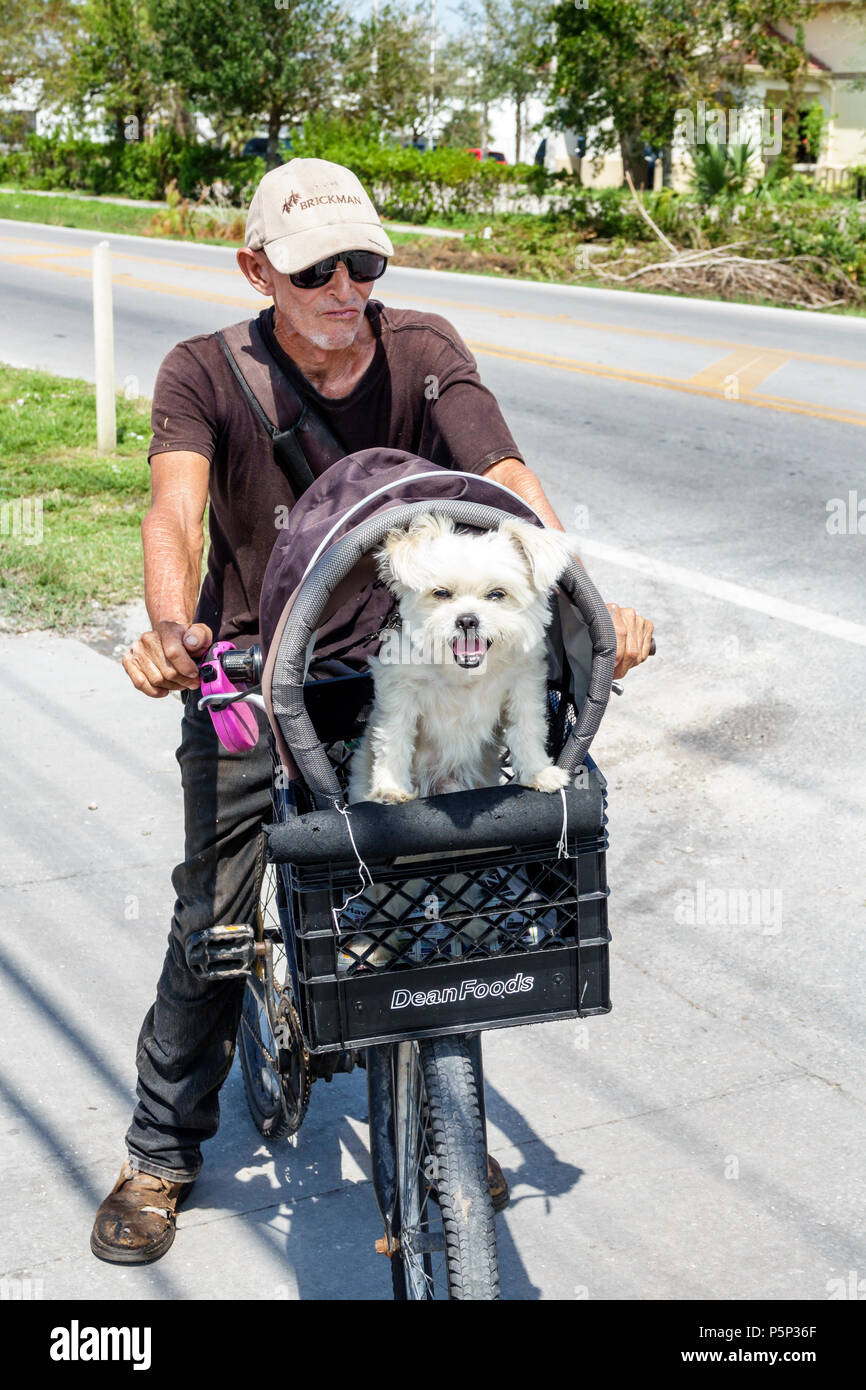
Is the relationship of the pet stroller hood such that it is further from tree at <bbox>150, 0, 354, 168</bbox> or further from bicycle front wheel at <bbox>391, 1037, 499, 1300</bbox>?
tree at <bbox>150, 0, 354, 168</bbox>

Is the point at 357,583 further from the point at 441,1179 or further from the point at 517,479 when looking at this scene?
the point at 441,1179

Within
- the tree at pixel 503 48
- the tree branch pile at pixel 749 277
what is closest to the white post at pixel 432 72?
the tree at pixel 503 48

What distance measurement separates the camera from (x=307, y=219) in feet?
9.28

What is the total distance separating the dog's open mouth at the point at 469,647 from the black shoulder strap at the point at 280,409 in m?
0.91

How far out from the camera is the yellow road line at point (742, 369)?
14328 mm

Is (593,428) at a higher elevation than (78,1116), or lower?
higher

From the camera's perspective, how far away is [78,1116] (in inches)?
145

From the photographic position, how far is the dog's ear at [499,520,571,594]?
2.21 metres

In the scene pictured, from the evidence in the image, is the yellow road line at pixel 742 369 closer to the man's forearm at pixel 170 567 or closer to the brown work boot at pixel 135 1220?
the man's forearm at pixel 170 567

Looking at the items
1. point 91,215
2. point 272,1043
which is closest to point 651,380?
point 272,1043

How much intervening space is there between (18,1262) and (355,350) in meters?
2.15

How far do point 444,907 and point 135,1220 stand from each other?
4.69ft

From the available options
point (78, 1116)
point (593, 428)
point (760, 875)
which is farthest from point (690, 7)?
point (78, 1116)
